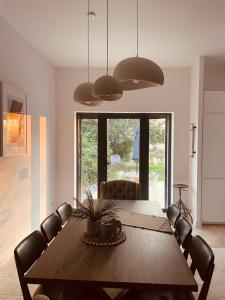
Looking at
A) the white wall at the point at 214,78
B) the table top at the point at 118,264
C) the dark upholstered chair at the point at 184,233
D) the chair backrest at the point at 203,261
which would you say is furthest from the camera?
the white wall at the point at 214,78

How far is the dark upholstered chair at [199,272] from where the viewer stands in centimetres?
167

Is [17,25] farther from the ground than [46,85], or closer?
farther from the ground

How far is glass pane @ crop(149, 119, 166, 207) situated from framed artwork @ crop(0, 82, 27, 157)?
2722 millimetres

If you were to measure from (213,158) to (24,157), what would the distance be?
10.4 ft

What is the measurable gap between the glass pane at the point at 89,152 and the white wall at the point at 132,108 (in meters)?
0.28

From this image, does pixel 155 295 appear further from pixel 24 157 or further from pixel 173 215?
pixel 24 157

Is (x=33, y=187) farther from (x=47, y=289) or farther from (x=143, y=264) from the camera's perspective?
(x=143, y=264)

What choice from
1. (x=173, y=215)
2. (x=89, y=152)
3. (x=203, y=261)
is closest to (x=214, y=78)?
(x=89, y=152)

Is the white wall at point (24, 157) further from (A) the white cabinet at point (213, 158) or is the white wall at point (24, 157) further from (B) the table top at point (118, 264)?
(A) the white cabinet at point (213, 158)

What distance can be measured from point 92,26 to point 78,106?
215 cm

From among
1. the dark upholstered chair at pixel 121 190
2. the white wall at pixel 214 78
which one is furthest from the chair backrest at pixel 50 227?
the white wall at pixel 214 78

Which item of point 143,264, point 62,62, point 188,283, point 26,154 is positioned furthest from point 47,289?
point 62,62

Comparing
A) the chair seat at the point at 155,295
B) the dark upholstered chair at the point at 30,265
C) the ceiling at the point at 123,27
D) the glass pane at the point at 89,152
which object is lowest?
the chair seat at the point at 155,295

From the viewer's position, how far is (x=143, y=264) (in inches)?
66.8
